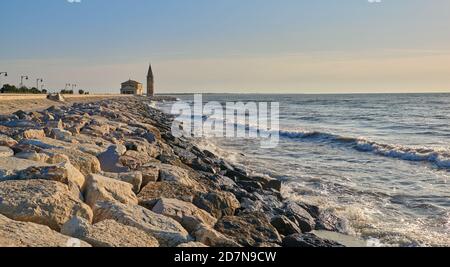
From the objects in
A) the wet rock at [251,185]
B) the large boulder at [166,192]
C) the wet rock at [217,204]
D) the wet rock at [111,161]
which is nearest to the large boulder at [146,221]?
the large boulder at [166,192]

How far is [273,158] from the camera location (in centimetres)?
1320

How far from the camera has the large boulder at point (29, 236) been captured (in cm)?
311

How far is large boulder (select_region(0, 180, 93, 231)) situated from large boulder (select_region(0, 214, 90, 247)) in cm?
22

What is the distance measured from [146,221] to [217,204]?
1436 millimetres

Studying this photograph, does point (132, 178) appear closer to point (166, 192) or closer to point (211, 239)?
point (166, 192)

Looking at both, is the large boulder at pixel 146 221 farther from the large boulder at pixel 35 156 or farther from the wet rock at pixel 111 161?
the wet rock at pixel 111 161

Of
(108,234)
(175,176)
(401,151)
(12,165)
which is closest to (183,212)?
(108,234)

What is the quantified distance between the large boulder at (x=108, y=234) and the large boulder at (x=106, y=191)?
724 mm

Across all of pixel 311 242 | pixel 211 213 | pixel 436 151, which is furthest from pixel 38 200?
pixel 436 151

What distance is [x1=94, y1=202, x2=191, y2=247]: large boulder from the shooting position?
384 centimetres

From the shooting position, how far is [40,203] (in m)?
3.81

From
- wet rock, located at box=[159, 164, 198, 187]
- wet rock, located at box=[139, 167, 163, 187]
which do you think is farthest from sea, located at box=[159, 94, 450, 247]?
wet rock, located at box=[139, 167, 163, 187]

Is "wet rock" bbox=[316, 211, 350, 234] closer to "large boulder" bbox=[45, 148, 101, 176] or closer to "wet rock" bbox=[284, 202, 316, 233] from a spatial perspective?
"wet rock" bbox=[284, 202, 316, 233]
